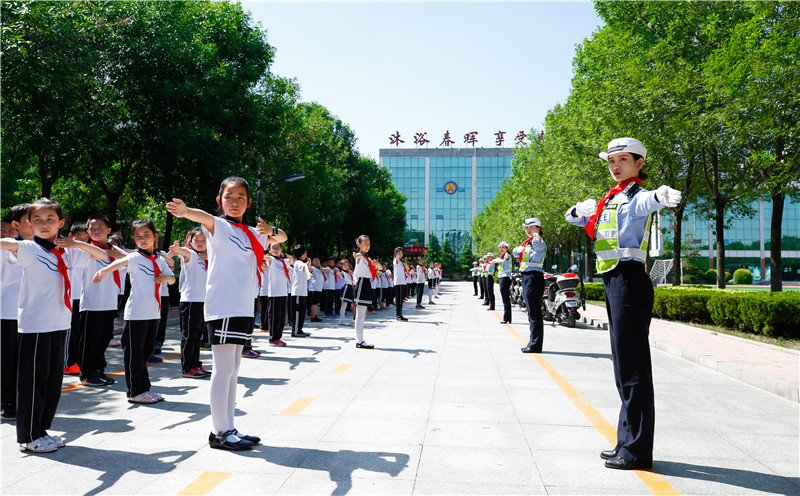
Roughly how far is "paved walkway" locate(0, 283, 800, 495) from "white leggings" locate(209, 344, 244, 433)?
23cm

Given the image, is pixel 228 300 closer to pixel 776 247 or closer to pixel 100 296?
pixel 100 296

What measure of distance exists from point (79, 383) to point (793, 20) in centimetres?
1397

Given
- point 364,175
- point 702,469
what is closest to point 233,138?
point 702,469

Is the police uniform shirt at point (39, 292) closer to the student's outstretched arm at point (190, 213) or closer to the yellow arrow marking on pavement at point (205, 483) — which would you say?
the student's outstretched arm at point (190, 213)

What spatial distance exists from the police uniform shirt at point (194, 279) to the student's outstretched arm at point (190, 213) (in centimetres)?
364

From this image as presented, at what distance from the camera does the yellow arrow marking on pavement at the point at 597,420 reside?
3.44 meters

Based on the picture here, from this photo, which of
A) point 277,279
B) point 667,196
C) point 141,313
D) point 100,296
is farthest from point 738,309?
point 100,296

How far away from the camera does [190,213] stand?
3.79 meters

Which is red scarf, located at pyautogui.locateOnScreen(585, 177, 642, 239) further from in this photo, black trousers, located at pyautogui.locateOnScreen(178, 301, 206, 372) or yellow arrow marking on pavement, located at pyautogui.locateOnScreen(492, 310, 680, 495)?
black trousers, located at pyautogui.locateOnScreen(178, 301, 206, 372)

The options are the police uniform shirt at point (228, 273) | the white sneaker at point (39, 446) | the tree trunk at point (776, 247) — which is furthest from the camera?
the tree trunk at point (776, 247)

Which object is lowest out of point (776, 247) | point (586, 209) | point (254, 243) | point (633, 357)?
point (633, 357)

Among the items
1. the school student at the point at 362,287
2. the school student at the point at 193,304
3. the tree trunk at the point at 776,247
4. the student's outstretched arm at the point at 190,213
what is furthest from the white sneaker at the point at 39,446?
the tree trunk at the point at 776,247

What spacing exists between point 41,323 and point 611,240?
14.0ft

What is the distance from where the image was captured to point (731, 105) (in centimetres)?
1234
